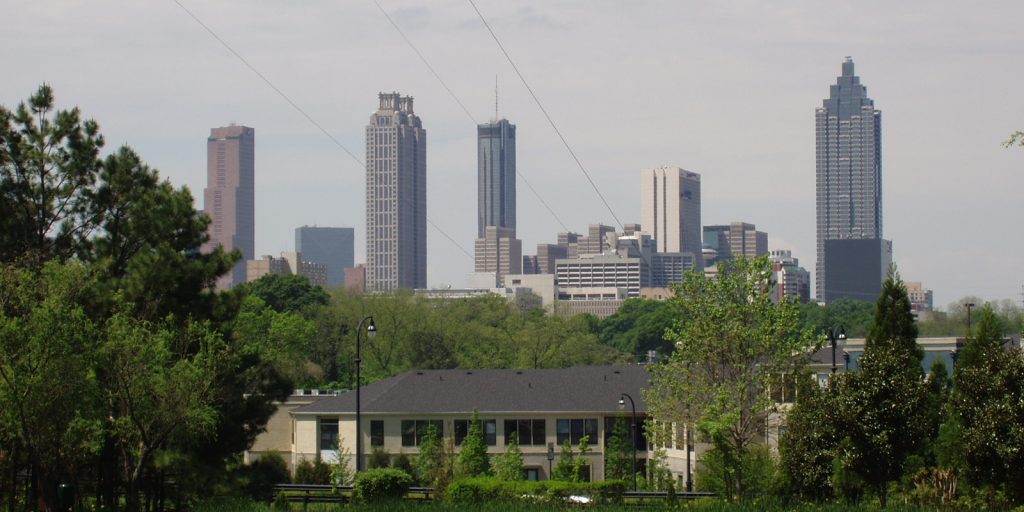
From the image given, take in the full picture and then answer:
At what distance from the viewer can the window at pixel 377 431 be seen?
77938mm

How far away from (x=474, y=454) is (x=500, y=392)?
9561 mm

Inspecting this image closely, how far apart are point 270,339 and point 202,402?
61128 millimetres

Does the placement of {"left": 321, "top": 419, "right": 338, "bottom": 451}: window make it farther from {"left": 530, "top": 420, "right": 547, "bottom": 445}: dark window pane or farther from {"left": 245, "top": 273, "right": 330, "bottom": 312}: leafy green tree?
{"left": 245, "top": 273, "right": 330, "bottom": 312}: leafy green tree

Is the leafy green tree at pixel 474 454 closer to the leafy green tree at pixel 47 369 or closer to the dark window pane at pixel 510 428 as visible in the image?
the dark window pane at pixel 510 428

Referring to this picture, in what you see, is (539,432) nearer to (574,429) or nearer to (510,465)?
(574,429)

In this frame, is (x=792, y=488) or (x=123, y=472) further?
(x=123, y=472)

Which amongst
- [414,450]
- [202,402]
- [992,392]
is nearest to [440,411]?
[414,450]

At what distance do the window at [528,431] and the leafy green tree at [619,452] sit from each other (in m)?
3.69

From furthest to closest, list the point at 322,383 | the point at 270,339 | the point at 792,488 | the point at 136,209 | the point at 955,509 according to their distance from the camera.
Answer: the point at 322,383 → the point at 270,339 → the point at 136,209 → the point at 792,488 → the point at 955,509

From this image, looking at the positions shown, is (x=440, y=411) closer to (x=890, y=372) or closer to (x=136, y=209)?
(x=136, y=209)

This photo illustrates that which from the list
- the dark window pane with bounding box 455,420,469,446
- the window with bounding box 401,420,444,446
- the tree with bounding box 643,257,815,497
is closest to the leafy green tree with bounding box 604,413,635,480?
the dark window pane with bounding box 455,420,469,446

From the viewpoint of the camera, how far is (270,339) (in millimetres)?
100688

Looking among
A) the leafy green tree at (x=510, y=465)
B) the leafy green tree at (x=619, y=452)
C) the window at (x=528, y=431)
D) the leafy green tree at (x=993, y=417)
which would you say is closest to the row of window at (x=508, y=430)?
the window at (x=528, y=431)

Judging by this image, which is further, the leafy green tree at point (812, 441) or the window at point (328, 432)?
the window at point (328, 432)
